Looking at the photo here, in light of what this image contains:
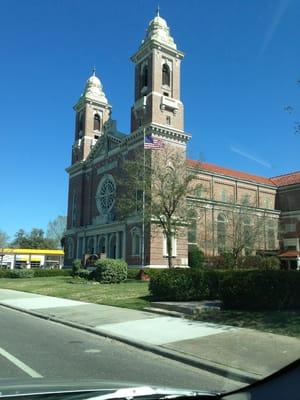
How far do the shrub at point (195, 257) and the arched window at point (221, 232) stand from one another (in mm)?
2308

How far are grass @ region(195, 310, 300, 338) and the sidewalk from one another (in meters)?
0.48

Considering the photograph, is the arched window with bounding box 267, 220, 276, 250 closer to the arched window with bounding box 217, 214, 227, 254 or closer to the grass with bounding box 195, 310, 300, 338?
the arched window with bounding box 217, 214, 227, 254

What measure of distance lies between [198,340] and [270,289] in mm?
4414

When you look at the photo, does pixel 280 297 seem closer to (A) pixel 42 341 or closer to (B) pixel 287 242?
(A) pixel 42 341

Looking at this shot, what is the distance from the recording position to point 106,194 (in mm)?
64125

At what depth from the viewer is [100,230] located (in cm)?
6225

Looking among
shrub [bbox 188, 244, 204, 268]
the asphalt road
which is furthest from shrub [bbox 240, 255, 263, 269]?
the asphalt road

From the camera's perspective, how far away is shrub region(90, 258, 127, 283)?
3447 centimetres

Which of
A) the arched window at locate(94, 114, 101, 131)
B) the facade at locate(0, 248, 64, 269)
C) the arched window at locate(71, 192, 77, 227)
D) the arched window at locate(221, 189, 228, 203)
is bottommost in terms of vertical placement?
the facade at locate(0, 248, 64, 269)

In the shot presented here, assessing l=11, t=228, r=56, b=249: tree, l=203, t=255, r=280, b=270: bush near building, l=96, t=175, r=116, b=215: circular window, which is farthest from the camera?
l=11, t=228, r=56, b=249: tree

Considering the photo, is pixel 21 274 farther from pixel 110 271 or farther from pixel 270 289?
pixel 270 289

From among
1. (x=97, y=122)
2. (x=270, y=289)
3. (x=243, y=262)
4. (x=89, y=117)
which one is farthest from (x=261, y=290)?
(x=97, y=122)

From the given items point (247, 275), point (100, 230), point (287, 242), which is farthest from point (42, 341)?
point (287, 242)

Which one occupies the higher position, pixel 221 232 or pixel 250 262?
pixel 221 232
